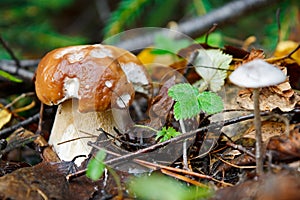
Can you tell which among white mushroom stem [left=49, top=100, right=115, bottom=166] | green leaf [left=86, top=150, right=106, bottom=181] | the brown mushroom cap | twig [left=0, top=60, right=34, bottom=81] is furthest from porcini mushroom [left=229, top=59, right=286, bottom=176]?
twig [left=0, top=60, right=34, bottom=81]

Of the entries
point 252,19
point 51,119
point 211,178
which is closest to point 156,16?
point 252,19

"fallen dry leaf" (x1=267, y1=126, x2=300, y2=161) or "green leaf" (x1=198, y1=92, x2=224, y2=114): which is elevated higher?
"green leaf" (x1=198, y1=92, x2=224, y2=114)

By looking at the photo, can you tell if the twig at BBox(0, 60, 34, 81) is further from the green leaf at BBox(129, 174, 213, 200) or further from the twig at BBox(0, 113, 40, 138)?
the green leaf at BBox(129, 174, 213, 200)

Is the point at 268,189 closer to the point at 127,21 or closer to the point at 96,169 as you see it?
the point at 96,169

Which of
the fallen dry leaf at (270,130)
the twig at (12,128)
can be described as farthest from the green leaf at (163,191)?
the twig at (12,128)

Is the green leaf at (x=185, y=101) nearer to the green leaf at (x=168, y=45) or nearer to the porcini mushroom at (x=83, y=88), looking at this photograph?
the porcini mushroom at (x=83, y=88)

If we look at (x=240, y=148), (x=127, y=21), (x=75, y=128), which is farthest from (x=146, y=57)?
(x=240, y=148)

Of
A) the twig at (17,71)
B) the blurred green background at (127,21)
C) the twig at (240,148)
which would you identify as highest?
the blurred green background at (127,21)
